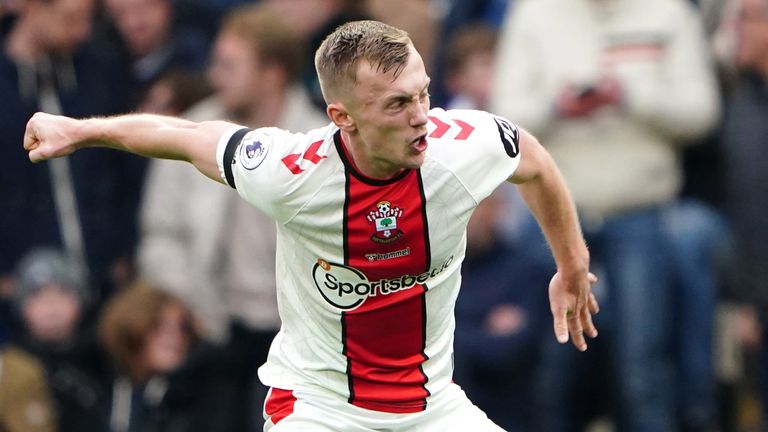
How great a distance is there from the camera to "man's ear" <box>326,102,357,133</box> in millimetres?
5566

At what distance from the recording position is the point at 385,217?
5660 mm

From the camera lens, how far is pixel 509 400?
9148 mm

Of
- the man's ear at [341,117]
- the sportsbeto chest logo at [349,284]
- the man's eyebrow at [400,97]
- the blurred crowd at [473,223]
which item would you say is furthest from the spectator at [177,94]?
the man's eyebrow at [400,97]

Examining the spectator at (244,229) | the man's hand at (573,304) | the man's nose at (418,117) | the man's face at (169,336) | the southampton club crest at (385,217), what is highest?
the man's nose at (418,117)

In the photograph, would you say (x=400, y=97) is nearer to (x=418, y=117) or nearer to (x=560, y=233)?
(x=418, y=117)

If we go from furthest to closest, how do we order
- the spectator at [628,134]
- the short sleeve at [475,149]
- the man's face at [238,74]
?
the man's face at [238,74], the spectator at [628,134], the short sleeve at [475,149]

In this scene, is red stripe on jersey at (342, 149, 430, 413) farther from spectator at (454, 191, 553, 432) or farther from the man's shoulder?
spectator at (454, 191, 553, 432)

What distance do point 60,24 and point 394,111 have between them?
4771 mm

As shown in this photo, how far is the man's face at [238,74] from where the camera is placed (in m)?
9.23

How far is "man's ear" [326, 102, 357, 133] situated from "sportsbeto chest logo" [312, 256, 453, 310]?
1.61ft

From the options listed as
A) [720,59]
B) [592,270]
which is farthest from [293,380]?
[720,59]

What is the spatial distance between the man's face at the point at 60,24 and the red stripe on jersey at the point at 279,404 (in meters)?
4.38

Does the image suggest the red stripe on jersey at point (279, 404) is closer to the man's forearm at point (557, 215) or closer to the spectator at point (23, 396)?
the man's forearm at point (557, 215)

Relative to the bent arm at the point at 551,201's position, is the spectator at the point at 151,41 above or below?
below
